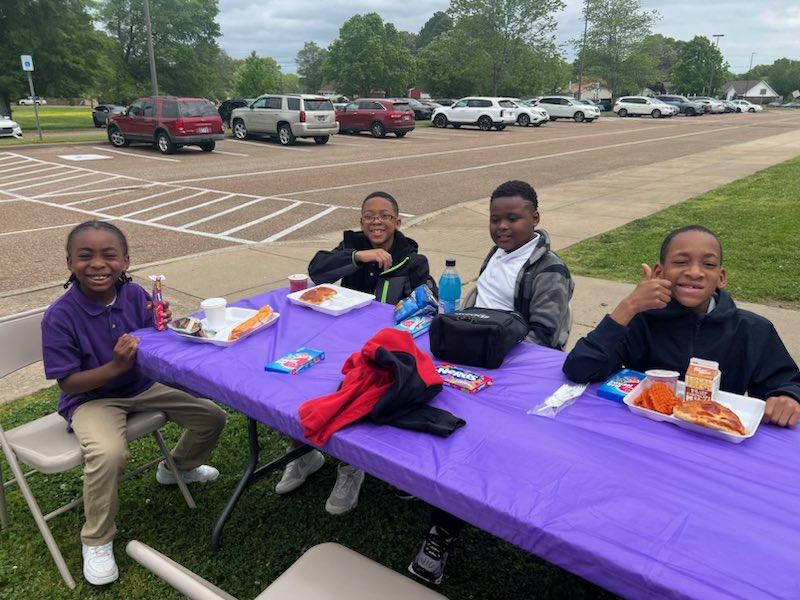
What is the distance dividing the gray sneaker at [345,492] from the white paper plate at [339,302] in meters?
0.79

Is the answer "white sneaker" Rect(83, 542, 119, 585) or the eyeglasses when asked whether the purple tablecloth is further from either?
the eyeglasses

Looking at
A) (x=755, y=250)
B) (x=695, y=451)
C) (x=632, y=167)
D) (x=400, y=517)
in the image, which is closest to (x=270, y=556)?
(x=400, y=517)

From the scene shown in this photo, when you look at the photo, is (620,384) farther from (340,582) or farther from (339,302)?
(339,302)

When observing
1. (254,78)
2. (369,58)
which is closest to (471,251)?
(369,58)

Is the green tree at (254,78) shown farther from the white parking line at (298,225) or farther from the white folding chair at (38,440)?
the white folding chair at (38,440)

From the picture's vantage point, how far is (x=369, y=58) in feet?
172

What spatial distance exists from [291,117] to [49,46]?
1866 cm

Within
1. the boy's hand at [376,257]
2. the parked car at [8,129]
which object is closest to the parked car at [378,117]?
the parked car at [8,129]

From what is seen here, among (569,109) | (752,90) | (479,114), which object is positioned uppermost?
(752,90)

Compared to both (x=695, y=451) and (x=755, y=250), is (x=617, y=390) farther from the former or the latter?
(x=755, y=250)

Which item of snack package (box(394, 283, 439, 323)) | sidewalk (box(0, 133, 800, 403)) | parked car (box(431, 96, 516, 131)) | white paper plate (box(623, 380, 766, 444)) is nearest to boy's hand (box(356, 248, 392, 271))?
snack package (box(394, 283, 439, 323))

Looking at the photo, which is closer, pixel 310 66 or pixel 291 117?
pixel 291 117

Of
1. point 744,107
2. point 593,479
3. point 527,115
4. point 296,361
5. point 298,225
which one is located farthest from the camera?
point 744,107

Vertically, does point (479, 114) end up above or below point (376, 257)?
above
